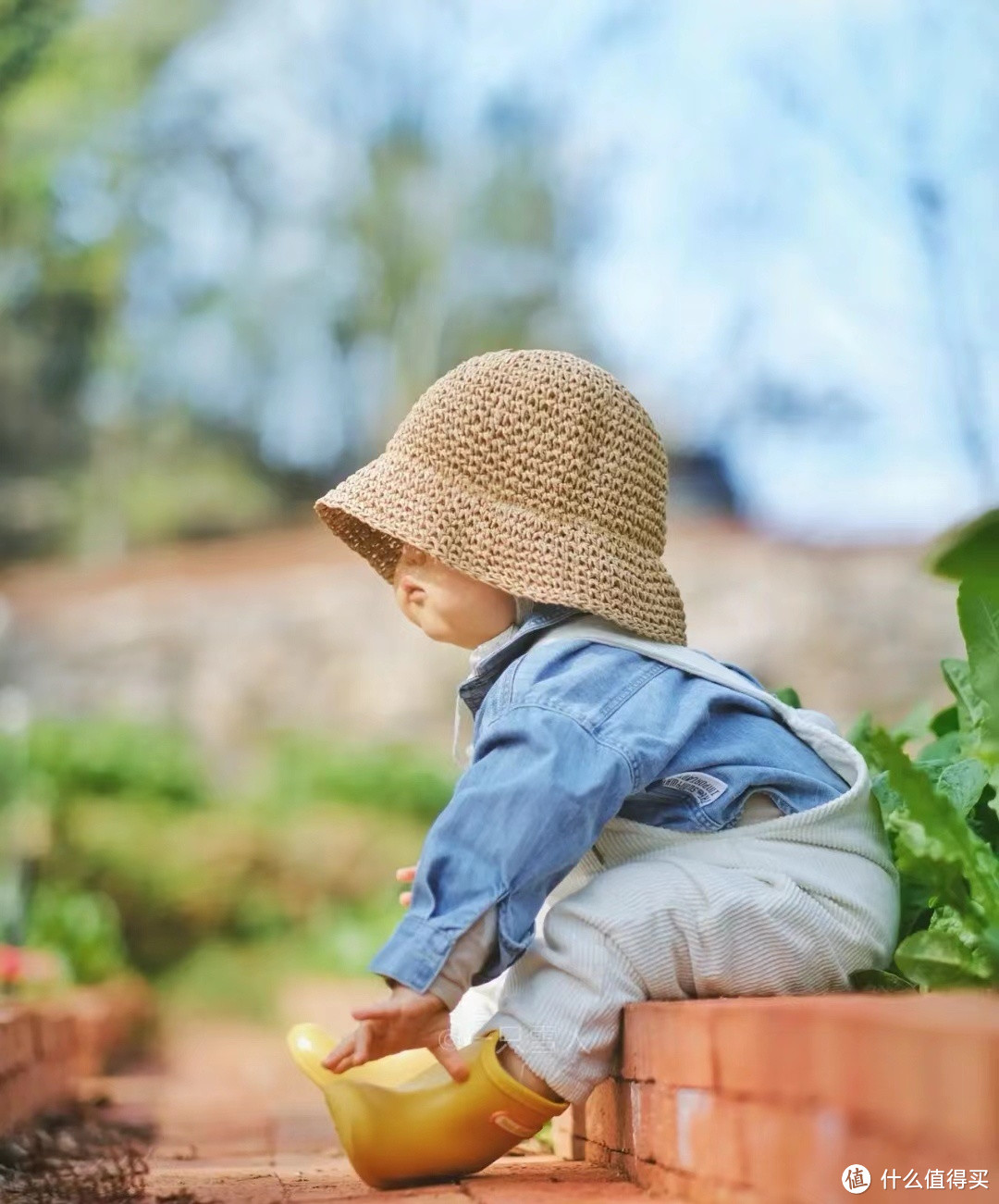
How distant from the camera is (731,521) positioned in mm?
9773

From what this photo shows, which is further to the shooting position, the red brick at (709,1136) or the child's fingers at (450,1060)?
the child's fingers at (450,1060)

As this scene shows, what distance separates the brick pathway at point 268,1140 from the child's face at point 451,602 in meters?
0.55

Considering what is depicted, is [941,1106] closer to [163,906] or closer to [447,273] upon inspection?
[163,906]

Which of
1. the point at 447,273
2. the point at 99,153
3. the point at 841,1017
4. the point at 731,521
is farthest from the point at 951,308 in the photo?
the point at 841,1017

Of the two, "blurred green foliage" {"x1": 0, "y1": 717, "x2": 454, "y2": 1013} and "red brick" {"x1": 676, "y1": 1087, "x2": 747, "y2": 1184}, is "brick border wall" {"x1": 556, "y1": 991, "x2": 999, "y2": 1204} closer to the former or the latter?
"red brick" {"x1": 676, "y1": 1087, "x2": 747, "y2": 1184}

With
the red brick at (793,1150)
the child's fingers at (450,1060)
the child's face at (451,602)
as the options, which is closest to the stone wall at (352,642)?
the child's face at (451,602)

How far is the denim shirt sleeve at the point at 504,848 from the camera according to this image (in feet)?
4.19

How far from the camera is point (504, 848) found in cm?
129

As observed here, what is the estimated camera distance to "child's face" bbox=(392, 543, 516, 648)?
5.28ft

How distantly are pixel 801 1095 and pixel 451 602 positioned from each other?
2.38ft

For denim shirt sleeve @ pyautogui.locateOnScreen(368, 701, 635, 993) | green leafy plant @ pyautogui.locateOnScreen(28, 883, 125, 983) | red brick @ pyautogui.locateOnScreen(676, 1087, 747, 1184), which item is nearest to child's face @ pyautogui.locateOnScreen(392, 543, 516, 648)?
denim shirt sleeve @ pyautogui.locateOnScreen(368, 701, 635, 993)

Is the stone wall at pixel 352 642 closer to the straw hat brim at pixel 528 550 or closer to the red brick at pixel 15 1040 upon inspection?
the red brick at pixel 15 1040

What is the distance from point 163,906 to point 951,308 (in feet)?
19.9

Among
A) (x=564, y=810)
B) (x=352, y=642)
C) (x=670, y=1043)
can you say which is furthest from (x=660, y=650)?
(x=352, y=642)
